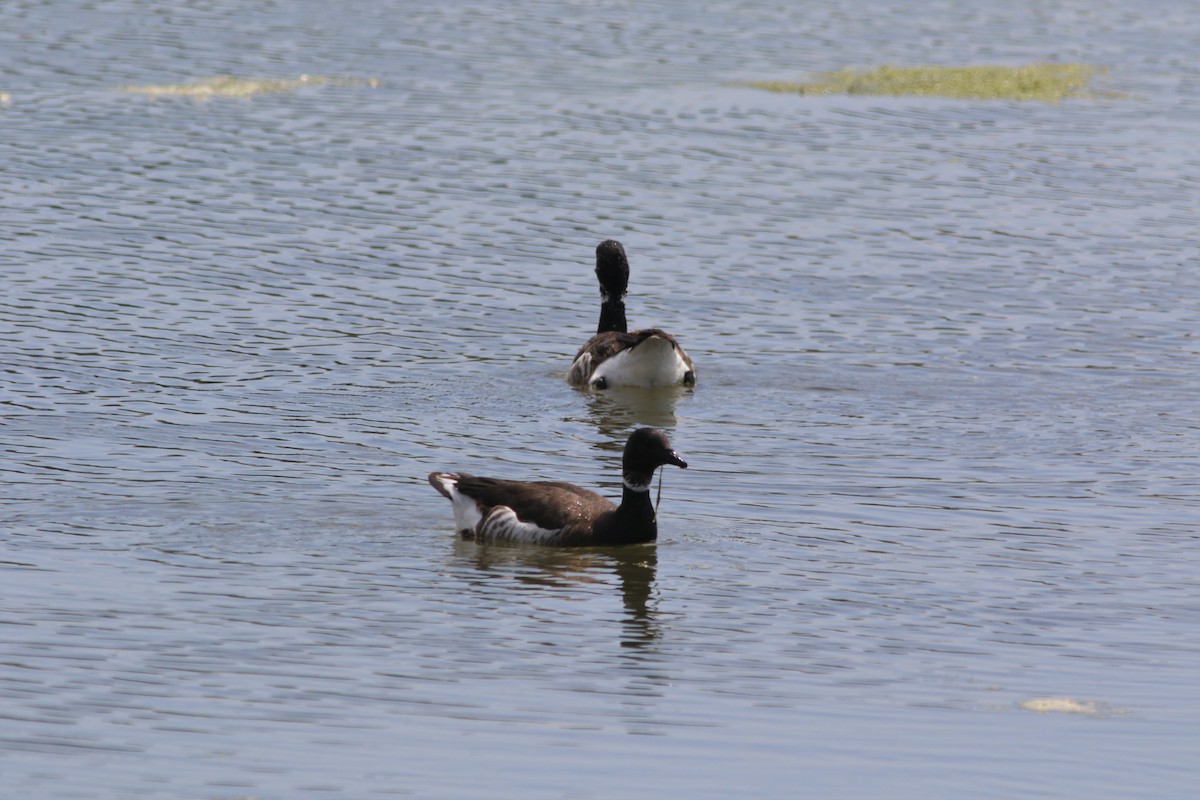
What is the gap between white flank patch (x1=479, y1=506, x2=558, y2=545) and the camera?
48.8 ft

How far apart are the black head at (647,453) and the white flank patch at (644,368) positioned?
187 inches

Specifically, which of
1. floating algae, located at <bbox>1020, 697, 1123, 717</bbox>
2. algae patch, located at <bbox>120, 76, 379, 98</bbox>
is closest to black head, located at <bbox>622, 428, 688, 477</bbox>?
floating algae, located at <bbox>1020, 697, 1123, 717</bbox>

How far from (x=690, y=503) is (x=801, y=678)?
4.26 metres

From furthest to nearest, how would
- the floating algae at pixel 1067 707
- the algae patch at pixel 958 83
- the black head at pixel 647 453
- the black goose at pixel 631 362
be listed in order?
the algae patch at pixel 958 83
the black goose at pixel 631 362
the black head at pixel 647 453
the floating algae at pixel 1067 707

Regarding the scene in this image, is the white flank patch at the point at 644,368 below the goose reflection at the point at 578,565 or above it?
above

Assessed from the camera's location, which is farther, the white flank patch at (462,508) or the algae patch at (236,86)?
the algae patch at (236,86)

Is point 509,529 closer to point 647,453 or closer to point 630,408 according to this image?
point 647,453

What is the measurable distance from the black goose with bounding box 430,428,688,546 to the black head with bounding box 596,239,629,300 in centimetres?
710

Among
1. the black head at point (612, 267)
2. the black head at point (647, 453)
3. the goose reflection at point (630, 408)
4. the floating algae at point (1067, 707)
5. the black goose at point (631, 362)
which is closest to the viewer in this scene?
the floating algae at point (1067, 707)

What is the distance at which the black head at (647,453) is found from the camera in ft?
49.3

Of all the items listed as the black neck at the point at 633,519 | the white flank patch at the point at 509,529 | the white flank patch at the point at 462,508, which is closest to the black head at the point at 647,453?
the black neck at the point at 633,519

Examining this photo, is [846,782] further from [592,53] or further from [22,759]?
[592,53]

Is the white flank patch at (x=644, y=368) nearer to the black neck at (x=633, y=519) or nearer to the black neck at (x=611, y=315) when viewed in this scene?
the black neck at (x=611, y=315)

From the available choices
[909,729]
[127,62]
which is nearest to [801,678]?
[909,729]
